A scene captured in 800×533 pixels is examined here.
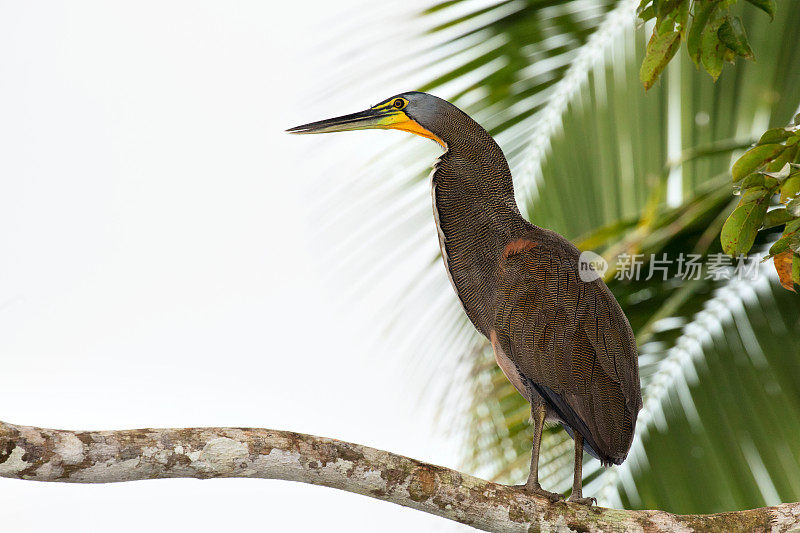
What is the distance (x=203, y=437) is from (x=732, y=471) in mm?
2083

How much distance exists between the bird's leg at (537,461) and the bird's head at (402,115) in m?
0.90

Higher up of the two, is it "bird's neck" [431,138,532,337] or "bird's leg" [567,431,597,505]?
"bird's neck" [431,138,532,337]

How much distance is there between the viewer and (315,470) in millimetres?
1787

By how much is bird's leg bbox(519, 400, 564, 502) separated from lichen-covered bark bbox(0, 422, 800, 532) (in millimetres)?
53

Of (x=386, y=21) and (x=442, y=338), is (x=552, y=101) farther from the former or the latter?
(x=442, y=338)

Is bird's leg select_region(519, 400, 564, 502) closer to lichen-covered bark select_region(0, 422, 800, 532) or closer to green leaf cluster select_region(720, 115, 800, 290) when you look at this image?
lichen-covered bark select_region(0, 422, 800, 532)

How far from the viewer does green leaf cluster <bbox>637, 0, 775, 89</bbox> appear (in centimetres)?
165

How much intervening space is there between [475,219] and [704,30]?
1.02 metres

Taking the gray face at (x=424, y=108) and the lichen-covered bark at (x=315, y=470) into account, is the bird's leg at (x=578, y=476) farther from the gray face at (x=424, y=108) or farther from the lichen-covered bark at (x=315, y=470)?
the gray face at (x=424, y=108)

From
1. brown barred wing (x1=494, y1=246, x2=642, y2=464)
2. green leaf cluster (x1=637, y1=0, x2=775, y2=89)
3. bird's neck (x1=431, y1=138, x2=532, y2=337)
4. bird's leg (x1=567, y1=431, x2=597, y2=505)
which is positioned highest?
green leaf cluster (x1=637, y1=0, x2=775, y2=89)

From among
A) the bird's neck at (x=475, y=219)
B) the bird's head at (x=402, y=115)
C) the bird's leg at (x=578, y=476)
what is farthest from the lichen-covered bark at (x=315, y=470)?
the bird's head at (x=402, y=115)

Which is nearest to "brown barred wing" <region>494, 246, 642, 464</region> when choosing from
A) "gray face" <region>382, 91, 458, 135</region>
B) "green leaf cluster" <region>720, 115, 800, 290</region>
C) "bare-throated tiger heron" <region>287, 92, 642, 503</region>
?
"bare-throated tiger heron" <region>287, 92, 642, 503</region>

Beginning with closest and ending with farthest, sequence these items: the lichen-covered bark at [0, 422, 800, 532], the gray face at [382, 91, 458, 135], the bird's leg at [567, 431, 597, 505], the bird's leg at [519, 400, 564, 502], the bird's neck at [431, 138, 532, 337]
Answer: the lichen-covered bark at [0, 422, 800, 532] < the bird's leg at [519, 400, 564, 502] < the bird's leg at [567, 431, 597, 505] < the bird's neck at [431, 138, 532, 337] < the gray face at [382, 91, 458, 135]

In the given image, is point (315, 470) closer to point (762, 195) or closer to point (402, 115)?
point (762, 195)
